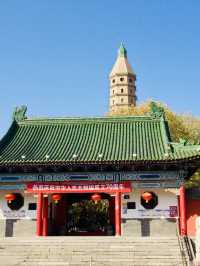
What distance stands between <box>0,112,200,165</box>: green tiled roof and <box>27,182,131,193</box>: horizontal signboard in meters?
1.47

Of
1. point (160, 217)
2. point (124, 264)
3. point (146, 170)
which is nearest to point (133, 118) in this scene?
point (146, 170)

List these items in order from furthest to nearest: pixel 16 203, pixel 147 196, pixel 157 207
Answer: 1. pixel 16 203
2. pixel 157 207
3. pixel 147 196

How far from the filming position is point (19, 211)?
23844 millimetres

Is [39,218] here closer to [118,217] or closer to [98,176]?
[98,176]

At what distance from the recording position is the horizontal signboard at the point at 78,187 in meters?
23.0

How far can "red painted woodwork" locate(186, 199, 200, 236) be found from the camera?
2323 centimetres

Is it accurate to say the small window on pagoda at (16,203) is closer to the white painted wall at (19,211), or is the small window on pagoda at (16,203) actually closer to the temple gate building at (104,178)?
the temple gate building at (104,178)

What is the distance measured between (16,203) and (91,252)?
7025 mm

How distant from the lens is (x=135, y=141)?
25.2 meters

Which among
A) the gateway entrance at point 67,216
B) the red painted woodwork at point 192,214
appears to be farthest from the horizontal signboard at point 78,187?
the red painted woodwork at point 192,214

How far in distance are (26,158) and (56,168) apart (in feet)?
5.68

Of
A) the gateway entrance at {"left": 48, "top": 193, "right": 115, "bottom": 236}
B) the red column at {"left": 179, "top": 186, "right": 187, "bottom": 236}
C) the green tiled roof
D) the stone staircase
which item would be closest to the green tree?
the green tiled roof

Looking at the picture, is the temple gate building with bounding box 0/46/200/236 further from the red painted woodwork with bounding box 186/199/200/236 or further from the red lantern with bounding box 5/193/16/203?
the red painted woodwork with bounding box 186/199/200/236

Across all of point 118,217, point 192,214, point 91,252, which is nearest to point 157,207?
point 192,214
